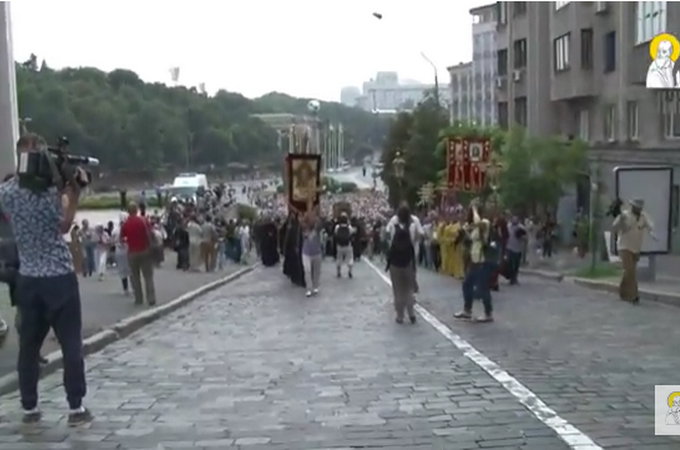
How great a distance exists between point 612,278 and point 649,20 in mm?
12721

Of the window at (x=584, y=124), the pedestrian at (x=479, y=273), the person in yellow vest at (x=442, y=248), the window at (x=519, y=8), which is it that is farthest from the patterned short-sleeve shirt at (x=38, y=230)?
the window at (x=519, y=8)

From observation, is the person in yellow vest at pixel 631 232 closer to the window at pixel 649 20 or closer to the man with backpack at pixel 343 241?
the man with backpack at pixel 343 241

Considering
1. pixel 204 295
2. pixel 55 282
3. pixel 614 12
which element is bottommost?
pixel 204 295

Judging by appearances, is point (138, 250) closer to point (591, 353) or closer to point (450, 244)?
point (591, 353)

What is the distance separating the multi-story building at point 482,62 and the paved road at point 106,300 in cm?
8464

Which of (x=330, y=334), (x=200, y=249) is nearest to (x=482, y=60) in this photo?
(x=200, y=249)

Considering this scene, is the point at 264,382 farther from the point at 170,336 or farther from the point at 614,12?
the point at 614,12

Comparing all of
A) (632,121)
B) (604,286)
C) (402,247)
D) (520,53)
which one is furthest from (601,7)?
(402,247)

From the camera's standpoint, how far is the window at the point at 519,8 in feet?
166

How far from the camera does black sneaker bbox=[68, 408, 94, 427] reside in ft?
25.3

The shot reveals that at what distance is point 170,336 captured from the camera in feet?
45.8

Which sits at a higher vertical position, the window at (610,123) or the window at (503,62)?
the window at (503,62)

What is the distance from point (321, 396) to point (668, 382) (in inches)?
120

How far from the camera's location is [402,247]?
592 inches
